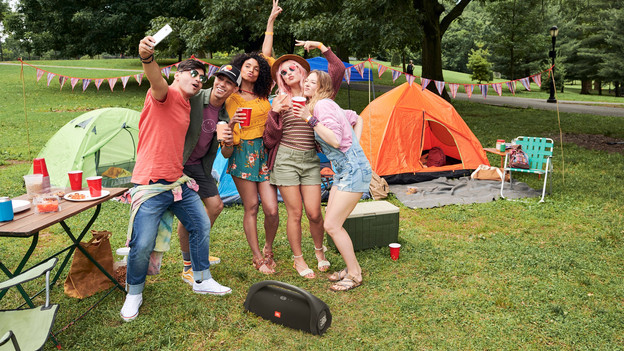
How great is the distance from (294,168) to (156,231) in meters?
1.20

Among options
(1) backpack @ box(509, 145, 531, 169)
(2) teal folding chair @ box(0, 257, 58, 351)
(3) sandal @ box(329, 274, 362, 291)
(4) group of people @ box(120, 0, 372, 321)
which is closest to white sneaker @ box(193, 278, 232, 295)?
(4) group of people @ box(120, 0, 372, 321)

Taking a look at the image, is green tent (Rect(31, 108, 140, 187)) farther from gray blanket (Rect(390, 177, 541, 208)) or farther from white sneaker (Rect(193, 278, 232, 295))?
gray blanket (Rect(390, 177, 541, 208))

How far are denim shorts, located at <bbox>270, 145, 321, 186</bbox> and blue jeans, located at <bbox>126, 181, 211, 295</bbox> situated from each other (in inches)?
27.7

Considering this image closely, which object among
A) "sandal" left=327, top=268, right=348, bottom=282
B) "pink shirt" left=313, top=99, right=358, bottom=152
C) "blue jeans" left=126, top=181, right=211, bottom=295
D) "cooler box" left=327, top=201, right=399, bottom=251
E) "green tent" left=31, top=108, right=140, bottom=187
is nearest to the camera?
"blue jeans" left=126, top=181, right=211, bottom=295

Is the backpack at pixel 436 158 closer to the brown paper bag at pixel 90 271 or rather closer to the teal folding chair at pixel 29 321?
the brown paper bag at pixel 90 271

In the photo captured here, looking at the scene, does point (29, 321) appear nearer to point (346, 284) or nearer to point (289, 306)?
point (289, 306)

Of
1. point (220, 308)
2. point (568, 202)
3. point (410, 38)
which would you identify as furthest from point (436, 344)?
point (410, 38)

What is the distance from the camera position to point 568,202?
6266 millimetres

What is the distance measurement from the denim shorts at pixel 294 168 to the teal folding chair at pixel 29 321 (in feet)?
5.81

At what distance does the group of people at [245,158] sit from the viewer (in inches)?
126

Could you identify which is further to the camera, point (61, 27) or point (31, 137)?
point (61, 27)

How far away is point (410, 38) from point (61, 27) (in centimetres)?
1554

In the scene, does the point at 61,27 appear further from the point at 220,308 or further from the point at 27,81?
the point at 220,308

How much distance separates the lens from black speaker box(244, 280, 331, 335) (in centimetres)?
315
